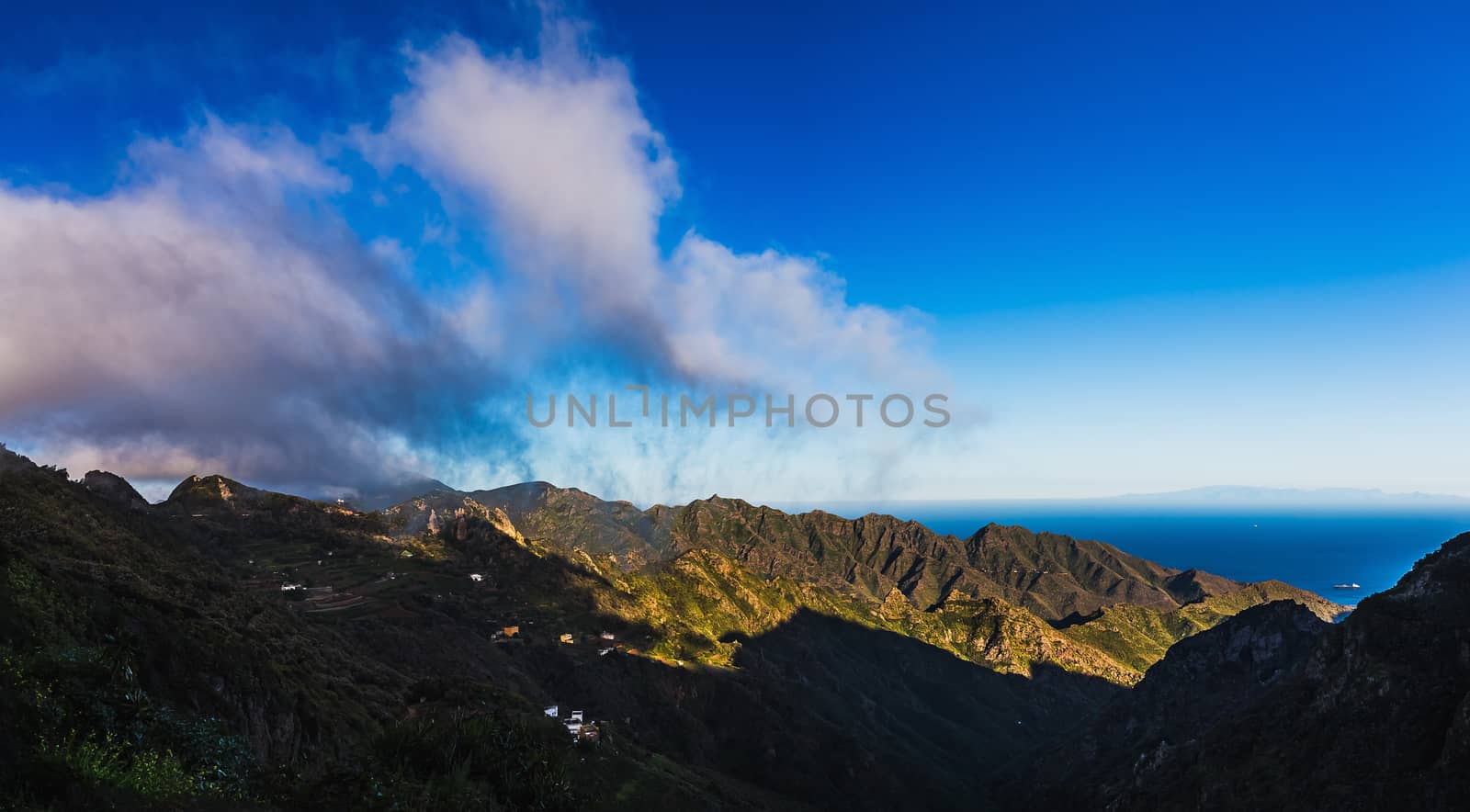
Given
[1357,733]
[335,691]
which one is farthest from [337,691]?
[1357,733]

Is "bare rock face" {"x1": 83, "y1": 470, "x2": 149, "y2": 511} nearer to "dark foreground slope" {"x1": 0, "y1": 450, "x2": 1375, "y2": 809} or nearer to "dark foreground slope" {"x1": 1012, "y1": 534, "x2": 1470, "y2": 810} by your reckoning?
"dark foreground slope" {"x1": 0, "y1": 450, "x2": 1375, "y2": 809}

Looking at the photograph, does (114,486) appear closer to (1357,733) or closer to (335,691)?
(335,691)

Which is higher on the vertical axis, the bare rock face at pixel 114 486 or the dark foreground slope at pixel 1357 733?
the bare rock face at pixel 114 486

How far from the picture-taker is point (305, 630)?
86.8 metres

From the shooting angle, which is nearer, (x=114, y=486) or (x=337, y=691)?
(x=337, y=691)

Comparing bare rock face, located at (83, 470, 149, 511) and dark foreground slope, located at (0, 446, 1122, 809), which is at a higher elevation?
bare rock face, located at (83, 470, 149, 511)

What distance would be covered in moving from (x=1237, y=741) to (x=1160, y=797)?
15365mm

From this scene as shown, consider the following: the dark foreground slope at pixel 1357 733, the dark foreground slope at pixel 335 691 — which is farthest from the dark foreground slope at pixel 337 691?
the dark foreground slope at pixel 1357 733

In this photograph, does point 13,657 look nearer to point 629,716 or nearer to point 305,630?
point 305,630

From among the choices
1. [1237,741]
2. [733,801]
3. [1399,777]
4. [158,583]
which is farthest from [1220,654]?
[158,583]

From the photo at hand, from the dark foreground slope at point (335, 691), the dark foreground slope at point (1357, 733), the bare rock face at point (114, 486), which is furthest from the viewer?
the bare rock face at point (114, 486)

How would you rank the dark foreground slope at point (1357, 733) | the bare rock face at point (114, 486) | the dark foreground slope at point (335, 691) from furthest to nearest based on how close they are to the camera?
the bare rock face at point (114, 486) → the dark foreground slope at point (1357, 733) → the dark foreground slope at point (335, 691)

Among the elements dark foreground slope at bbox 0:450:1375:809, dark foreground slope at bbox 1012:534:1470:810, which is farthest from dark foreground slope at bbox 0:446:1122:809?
dark foreground slope at bbox 1012:534:1470:810

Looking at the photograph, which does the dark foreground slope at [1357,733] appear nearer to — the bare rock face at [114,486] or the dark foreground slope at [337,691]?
the dark foreground slope at [337,691]
